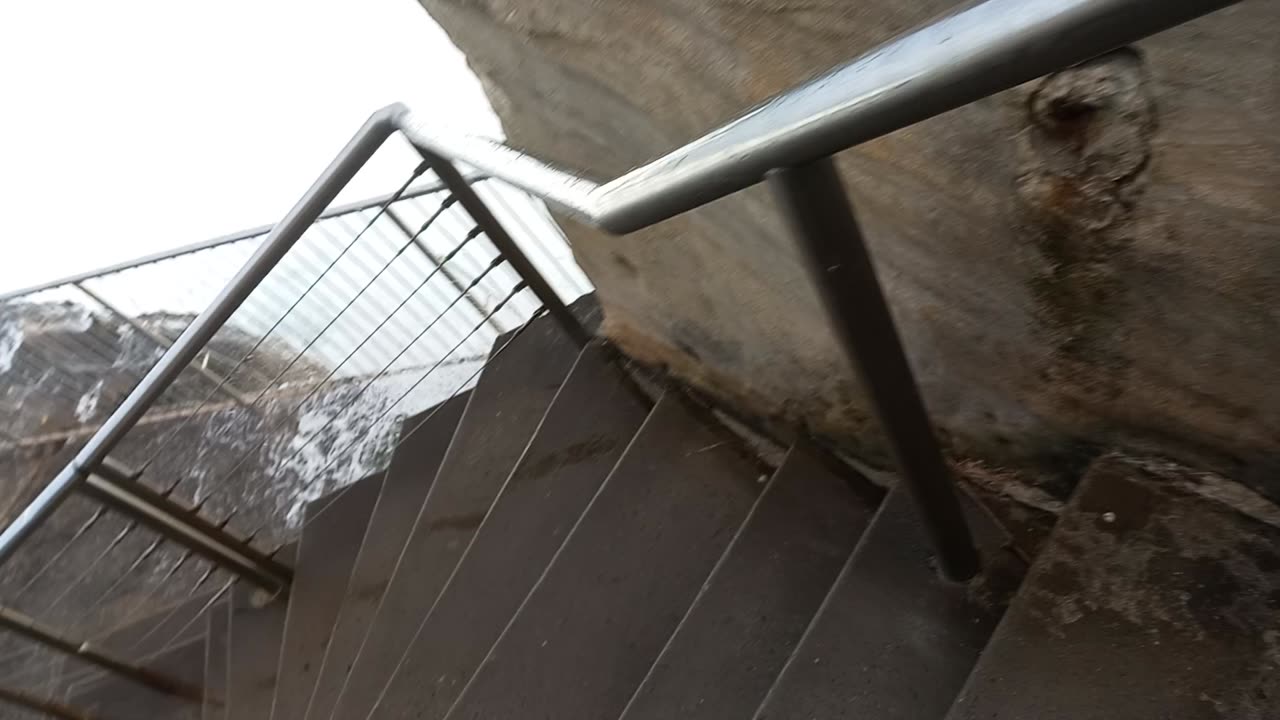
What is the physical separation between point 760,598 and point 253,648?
1680 millimetres

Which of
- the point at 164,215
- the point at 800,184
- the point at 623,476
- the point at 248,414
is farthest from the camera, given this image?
the point at 164,215

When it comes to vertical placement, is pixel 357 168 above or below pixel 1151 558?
above

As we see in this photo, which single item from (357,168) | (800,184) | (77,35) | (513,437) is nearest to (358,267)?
(513,437)

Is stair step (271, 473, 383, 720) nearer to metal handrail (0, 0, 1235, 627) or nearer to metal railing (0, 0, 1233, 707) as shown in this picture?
metal railing (0, 0, 1233, 707)

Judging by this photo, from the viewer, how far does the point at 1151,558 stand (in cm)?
101

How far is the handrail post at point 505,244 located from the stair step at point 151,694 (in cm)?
167

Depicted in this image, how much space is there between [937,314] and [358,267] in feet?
7.56

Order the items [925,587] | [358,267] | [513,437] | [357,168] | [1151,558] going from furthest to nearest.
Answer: [358,267]
[513,437]
[357,168]
[925,587]
[1151,558]

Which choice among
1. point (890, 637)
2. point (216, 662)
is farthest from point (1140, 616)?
point (216, 662)

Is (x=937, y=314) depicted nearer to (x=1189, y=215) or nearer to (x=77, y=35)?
(x=1189, y=215)

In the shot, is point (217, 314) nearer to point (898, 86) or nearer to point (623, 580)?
point (623, 580)

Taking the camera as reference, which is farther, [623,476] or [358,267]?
[358,267]

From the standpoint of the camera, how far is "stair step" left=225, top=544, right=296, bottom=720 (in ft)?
7.89

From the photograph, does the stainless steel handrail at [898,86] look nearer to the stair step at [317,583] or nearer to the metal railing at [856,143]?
the metal railing at [856,143]
